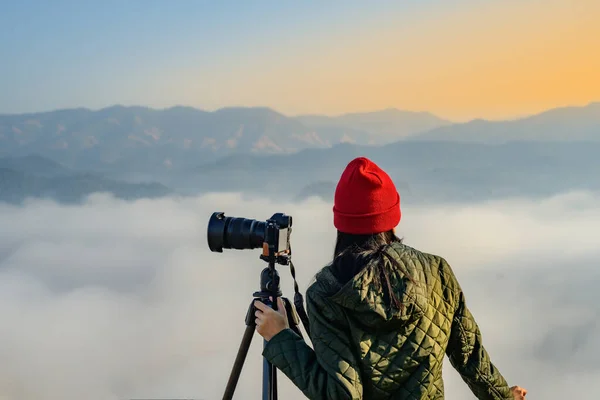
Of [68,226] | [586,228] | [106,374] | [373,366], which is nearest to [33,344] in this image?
[106,374]

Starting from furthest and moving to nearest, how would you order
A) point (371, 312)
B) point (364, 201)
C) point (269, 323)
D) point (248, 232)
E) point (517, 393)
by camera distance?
point (248, 232), point (517, 393), point (269, 323), point (364, 201), point (371, 312)

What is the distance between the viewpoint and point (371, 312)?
1419mm

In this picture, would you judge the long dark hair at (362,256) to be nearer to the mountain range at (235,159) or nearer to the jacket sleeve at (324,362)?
the jacket sleeve at (324,362)

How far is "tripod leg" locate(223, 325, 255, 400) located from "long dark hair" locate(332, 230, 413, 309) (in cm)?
58

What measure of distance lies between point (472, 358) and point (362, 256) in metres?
0.54

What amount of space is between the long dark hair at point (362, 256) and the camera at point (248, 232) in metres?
0.35

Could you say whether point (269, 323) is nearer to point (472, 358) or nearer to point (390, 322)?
point (390, 322)

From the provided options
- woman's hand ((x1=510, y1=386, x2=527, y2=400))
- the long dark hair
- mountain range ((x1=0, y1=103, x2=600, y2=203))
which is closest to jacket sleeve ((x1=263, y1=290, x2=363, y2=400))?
the long dark hair

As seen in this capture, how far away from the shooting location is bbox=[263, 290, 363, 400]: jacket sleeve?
1.42m

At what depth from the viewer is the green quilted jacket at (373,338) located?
56.0 inches

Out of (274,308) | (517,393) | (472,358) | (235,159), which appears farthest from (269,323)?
(235,159)

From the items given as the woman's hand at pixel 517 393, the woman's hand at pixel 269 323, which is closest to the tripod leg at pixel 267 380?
the woman's hand at pixel 269 323

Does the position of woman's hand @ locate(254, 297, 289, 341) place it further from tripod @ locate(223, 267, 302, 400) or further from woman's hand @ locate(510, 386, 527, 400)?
woman's hand @ locate(510, 386, 527, 400)

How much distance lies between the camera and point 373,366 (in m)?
1.45
